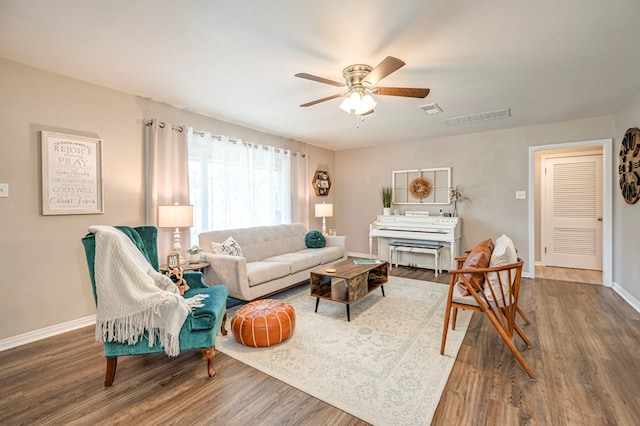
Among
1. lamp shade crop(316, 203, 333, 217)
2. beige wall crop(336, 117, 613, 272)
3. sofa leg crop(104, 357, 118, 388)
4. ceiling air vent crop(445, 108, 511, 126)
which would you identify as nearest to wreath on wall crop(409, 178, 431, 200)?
beige wall crop(336, 117, 613, 272)

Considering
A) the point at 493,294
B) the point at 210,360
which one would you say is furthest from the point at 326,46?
the point at 210,360

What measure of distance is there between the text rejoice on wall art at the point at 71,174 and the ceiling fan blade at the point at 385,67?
282 cm

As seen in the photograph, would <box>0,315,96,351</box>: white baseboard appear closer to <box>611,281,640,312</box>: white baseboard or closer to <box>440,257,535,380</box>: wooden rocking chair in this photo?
<box>440,257,535,380</box>: wooden rocking chair

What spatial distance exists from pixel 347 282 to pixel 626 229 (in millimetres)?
3663

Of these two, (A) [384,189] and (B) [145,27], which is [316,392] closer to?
(B) [145,27]

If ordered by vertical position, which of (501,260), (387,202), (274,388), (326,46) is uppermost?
(326,46)

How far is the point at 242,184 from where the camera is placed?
4465 millimetres

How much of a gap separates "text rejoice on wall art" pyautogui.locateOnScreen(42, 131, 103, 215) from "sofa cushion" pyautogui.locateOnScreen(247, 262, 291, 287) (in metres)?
1.69

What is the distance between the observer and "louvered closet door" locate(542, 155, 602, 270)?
4957mm

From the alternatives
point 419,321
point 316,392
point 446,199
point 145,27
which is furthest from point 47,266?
point 446,199

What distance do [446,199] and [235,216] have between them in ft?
12.3

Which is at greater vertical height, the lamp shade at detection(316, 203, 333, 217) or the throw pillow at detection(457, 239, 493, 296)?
the lamp shade at detection(316, 203, 333, 217)

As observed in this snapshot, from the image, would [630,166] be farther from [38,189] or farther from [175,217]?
[38,189]

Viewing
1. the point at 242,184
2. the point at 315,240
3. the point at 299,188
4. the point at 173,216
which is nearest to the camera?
the point at 173,216
